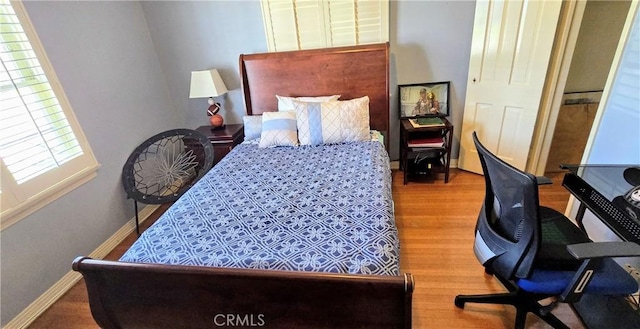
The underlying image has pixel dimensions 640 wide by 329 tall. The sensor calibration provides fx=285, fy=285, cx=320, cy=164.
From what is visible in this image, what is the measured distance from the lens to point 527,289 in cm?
120

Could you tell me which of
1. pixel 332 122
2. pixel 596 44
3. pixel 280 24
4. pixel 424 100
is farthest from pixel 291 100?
pixel 596 44

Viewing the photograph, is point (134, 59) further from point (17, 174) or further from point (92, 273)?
point (92, 273)

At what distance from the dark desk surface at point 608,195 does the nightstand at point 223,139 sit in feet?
8.21

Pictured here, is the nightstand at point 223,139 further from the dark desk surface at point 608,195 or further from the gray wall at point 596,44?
the gray wall at point 596,44

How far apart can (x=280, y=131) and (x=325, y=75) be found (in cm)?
70

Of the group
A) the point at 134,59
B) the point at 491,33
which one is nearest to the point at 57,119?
the point at 134,59

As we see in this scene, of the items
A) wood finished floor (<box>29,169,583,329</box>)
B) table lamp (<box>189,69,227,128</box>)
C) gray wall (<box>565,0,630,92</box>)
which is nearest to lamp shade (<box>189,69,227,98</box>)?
table lamp (<box>189,69,227,128</box>)

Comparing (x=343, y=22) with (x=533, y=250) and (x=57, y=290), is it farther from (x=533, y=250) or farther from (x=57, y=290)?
(x=57, y=290)

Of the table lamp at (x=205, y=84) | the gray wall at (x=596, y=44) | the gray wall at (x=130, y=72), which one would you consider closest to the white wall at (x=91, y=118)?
the gray wall at (x=130, y=72)

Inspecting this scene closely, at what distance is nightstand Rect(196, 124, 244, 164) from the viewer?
273 cm

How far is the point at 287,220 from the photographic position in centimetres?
146

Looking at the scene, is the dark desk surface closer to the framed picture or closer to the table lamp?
the framed picture

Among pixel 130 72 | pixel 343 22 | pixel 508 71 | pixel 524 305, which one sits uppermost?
pixel 343 22

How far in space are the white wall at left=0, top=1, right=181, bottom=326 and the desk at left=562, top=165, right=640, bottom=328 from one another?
311cm
